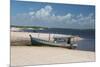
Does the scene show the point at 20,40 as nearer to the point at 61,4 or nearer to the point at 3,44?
the point at 3,44

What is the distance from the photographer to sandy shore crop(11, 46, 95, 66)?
2.54 m

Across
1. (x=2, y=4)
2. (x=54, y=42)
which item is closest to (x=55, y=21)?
(x=54, y=42)

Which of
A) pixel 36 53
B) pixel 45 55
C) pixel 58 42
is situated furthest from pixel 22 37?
pixel 58 42

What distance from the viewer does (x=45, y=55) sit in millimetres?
2650

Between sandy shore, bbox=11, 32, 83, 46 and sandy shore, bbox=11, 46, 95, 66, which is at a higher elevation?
sandy shore, bbox=11, 32, 83, 46

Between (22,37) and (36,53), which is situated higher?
(22,37)

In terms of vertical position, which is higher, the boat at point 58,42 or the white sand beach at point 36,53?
the boat at point 58,42

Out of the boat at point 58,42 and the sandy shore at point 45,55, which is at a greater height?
the boat at point 58,42

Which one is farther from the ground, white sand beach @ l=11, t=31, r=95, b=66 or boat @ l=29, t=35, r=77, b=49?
boat @ l=29, t=35, r=77, b=49

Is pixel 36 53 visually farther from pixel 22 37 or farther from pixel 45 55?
pixel 22 37

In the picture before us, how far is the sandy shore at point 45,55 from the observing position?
2537 mm

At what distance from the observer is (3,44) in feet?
8.15

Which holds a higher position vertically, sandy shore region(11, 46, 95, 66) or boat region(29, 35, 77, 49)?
boat region(29, 35, 77, 49)
